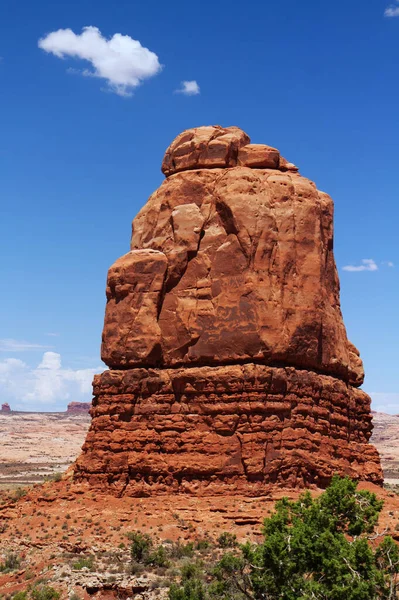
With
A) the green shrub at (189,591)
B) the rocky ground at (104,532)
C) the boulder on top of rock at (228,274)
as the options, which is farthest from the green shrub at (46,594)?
the boulder on top of rock at (228,274)

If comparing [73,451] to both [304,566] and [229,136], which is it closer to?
[229,136]

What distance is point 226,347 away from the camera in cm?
2931

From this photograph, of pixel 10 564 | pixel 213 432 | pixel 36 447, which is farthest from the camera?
pixel 36 447

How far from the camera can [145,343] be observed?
30.4 meters

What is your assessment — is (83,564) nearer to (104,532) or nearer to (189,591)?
(104,532)

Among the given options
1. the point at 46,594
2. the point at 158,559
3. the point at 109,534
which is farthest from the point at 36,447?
the point at 46,594

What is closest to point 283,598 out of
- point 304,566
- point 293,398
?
point 304,566

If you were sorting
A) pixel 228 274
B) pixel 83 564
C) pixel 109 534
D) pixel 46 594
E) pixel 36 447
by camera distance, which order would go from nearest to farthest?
pixel 46 594, pixel 83 564, pixel 109 534, pixel 228 274, pixel 36 447

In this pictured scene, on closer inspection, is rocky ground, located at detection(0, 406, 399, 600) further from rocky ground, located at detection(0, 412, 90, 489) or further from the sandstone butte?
rocky ground, located at detection(0, 412, 90, 489)

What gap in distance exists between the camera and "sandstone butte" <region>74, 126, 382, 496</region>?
1115 inches

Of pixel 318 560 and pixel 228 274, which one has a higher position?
pixel 228 274

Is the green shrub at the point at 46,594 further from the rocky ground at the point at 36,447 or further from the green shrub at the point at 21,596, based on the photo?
the rocky ground at the point at 36,447

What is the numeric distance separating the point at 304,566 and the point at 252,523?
6.79m

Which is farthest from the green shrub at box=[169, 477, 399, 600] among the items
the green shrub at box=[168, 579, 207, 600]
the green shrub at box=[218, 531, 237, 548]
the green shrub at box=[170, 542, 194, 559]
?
the green shrub at box=[218, 531, 237, 548]
